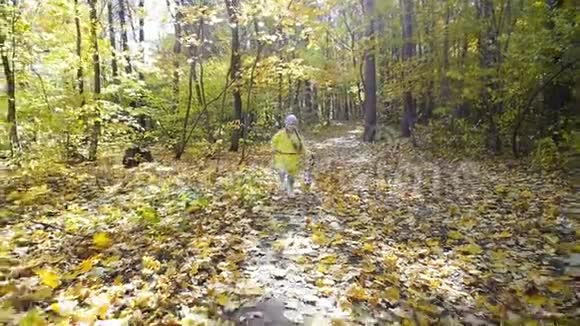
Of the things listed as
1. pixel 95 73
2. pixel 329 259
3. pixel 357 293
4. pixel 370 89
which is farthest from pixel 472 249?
pixel 370 89

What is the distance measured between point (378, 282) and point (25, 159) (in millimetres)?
10285

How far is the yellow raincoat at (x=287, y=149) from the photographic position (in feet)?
30.4

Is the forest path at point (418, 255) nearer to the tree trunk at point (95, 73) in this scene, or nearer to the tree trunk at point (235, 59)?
the tree trunk at point (235, 59)

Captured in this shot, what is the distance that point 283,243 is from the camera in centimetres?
644

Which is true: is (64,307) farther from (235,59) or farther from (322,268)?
(235,59)

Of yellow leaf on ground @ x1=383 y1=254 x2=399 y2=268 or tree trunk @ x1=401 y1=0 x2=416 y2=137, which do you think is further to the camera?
tree trunk @ x1=401 y1=0 x2=416 y2=137

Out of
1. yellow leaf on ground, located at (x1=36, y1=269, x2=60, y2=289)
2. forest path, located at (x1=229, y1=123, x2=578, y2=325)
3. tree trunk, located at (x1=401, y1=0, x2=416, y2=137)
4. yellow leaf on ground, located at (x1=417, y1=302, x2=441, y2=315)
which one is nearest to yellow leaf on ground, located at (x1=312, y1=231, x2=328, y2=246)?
forest path, located at (x1=229, y1=123, x2=578, y2=325)

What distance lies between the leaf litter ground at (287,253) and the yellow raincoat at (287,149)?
82cm

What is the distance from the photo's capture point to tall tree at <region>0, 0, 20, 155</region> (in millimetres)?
10750

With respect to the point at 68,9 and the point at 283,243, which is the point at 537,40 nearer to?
the point at 283,243

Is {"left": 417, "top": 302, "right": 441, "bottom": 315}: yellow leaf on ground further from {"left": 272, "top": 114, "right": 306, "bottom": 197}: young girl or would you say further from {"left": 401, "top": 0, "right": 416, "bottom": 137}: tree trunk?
{"left": 401, "top": 0, "right": 416, "bottom": 137}: tree trunk

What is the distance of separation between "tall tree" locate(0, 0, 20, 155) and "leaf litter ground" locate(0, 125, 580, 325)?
6.37ft

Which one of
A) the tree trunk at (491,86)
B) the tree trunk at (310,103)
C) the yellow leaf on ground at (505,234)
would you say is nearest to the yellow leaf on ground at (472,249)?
the yellow leaf on ground at (505,234)

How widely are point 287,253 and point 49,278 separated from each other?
111 inches
